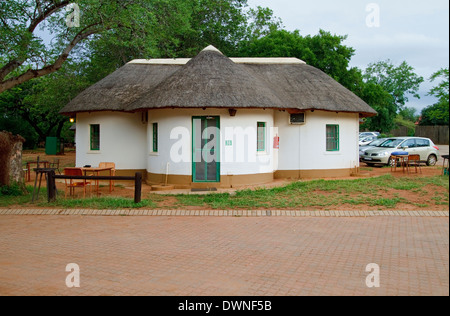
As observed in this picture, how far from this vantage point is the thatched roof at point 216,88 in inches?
603

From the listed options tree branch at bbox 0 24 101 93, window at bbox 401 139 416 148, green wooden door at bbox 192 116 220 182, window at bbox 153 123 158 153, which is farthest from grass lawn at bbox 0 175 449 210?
window at bbox 401 139 416 148

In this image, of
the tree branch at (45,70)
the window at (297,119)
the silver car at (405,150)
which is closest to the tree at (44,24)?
the tree branch at (45,70)

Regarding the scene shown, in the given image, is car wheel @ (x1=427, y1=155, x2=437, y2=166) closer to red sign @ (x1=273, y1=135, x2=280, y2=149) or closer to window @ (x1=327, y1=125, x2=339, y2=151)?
window @ (x1=327, y1=125, x2=339, y2=151)

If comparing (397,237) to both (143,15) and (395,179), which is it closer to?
(395,179)

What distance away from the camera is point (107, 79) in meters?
19.6

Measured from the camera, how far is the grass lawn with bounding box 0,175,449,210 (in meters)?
11.8

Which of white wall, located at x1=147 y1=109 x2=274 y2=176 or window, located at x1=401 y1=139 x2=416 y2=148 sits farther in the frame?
window, located at x1=401 y1=139 x2=416 y2=148

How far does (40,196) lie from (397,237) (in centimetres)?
1088

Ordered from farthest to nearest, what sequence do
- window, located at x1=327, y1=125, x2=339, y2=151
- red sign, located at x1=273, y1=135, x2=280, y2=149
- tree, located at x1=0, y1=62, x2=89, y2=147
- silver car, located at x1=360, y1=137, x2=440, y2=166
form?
tree, located at x1=0, y1=62, x2=89, y2=147, silver car, located at x1=360, y1=137, x2=440, y2=166, window, located at x1=327, y1=125, x2=339, y2=151, red sign, located at x1=273, y1=135, x2=280, y2=149

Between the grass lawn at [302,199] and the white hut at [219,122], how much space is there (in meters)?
2.27

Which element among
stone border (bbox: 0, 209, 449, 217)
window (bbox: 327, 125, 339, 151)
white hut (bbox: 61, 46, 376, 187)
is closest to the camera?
stone border (bbox: 0, 209, 449, 217)

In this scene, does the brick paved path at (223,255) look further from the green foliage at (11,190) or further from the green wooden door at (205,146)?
the green wooden door at (205,146)

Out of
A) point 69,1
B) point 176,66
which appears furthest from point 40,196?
point 176,66

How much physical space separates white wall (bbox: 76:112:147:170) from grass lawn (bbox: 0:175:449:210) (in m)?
4.16
